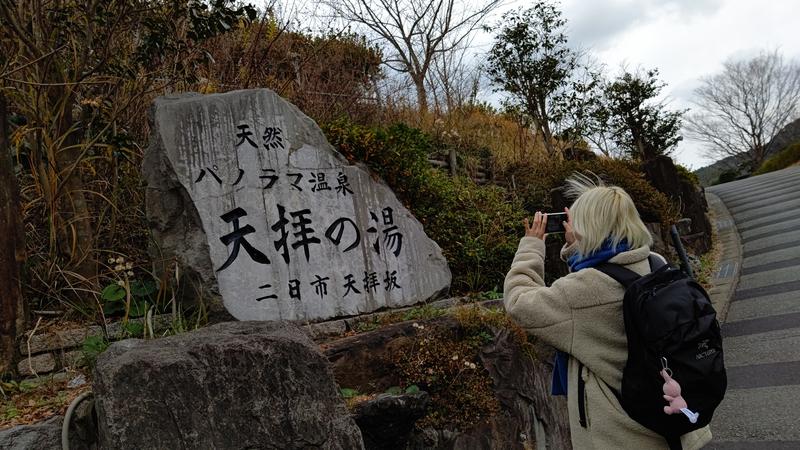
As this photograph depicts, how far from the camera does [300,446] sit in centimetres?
271

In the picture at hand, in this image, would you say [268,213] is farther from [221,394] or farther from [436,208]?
[436,208]

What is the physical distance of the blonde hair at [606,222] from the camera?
2.21m

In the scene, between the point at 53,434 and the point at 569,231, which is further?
the point at 53,434

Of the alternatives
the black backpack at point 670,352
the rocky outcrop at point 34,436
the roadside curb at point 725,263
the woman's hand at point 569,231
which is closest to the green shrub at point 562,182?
the roadside curb at point 725,263

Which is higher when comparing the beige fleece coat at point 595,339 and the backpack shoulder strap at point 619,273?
the backpack shoulder strap at point 619,273

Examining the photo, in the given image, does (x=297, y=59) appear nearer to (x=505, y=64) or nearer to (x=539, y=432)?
(x=505, y=64)

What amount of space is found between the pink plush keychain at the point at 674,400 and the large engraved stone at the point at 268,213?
2.81m

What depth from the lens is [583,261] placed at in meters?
2.26

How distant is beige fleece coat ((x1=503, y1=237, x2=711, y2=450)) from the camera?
6.79 ft

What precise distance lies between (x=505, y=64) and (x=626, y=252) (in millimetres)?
9352

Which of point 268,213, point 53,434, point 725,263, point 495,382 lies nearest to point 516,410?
point 495,382

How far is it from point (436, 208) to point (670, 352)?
4279 mm

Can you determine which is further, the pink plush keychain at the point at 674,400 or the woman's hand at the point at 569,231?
the woman's hand at the point at 569,231

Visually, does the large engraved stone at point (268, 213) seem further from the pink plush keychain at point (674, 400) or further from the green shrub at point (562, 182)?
the green shrub at point (562, 182)
